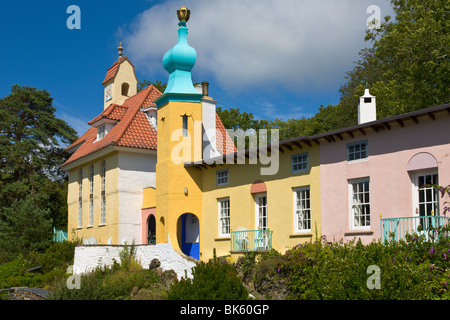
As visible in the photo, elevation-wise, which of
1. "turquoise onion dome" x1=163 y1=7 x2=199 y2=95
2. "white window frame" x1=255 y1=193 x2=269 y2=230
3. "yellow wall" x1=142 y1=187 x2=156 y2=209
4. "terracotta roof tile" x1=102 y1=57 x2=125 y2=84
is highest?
"terracotta roof tile" x1=102 y1=57 x2=125 y2=84

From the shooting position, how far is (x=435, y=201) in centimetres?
1513

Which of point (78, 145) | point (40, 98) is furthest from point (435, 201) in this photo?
point (40, 98)

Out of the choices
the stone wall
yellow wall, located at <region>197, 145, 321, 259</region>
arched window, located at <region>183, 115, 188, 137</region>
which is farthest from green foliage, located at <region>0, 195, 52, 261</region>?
arched window, located at <region>183, 115, 188, 137</region>

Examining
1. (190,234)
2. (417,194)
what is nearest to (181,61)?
(190,234)

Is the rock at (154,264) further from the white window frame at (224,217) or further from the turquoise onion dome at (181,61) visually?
the turquoise onion dome at (181,61)

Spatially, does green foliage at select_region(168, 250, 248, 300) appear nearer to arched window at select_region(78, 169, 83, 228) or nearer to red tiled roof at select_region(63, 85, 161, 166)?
red tiled roof at select_region(63, 85, 161, 166)

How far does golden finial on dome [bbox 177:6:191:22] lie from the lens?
25.5 m

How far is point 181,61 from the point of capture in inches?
991

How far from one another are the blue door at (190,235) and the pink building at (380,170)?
8.07 meters

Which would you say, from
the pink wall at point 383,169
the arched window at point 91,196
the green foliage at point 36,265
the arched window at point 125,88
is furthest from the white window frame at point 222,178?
the arched window at point 125,88

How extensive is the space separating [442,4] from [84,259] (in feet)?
65.1

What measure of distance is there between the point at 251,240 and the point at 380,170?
237 inches

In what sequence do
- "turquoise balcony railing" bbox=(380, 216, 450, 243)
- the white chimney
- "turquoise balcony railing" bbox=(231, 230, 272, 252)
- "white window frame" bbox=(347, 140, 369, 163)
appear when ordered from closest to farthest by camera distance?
"turquoise balcony railing" bbox=(380, 216, 450, 243)
"white window frame" bbox=(347, 140, 369, 163)
the white chimney
"turquoise balcony railing" bbox=(231, 230, 272, 252)

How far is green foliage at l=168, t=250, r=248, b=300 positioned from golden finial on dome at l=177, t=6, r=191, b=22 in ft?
50.3
